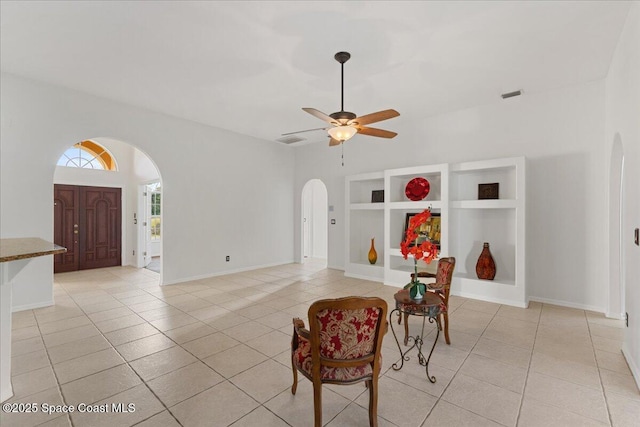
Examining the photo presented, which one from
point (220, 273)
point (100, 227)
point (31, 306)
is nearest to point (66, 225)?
point (100, 227)

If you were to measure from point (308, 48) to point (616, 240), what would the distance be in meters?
4.60

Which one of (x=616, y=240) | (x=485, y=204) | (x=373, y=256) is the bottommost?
(x=373, y=256)

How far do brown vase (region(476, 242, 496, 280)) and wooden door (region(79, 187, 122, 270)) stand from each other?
8299 mm

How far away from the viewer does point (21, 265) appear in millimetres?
2160

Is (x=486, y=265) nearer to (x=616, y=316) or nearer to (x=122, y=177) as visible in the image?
(x=616, y=316)

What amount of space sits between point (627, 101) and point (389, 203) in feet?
10.9

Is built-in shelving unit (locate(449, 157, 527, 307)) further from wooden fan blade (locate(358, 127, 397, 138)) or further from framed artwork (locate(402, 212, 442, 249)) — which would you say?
wooden fan blade (locate(358, 127, 397, 138))

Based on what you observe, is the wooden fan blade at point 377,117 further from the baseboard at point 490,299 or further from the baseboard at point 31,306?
the baseboard at point 31,306

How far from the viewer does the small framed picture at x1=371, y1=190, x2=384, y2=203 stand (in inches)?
246

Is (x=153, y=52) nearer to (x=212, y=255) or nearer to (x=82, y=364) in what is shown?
(x=82, y=364)

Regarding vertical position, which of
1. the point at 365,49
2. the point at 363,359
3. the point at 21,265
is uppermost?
the point at 365,49

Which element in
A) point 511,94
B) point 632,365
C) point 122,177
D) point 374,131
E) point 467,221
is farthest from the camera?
point 122,177

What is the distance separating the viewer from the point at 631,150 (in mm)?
2693

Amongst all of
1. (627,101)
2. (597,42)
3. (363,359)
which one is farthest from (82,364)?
(597,42)
